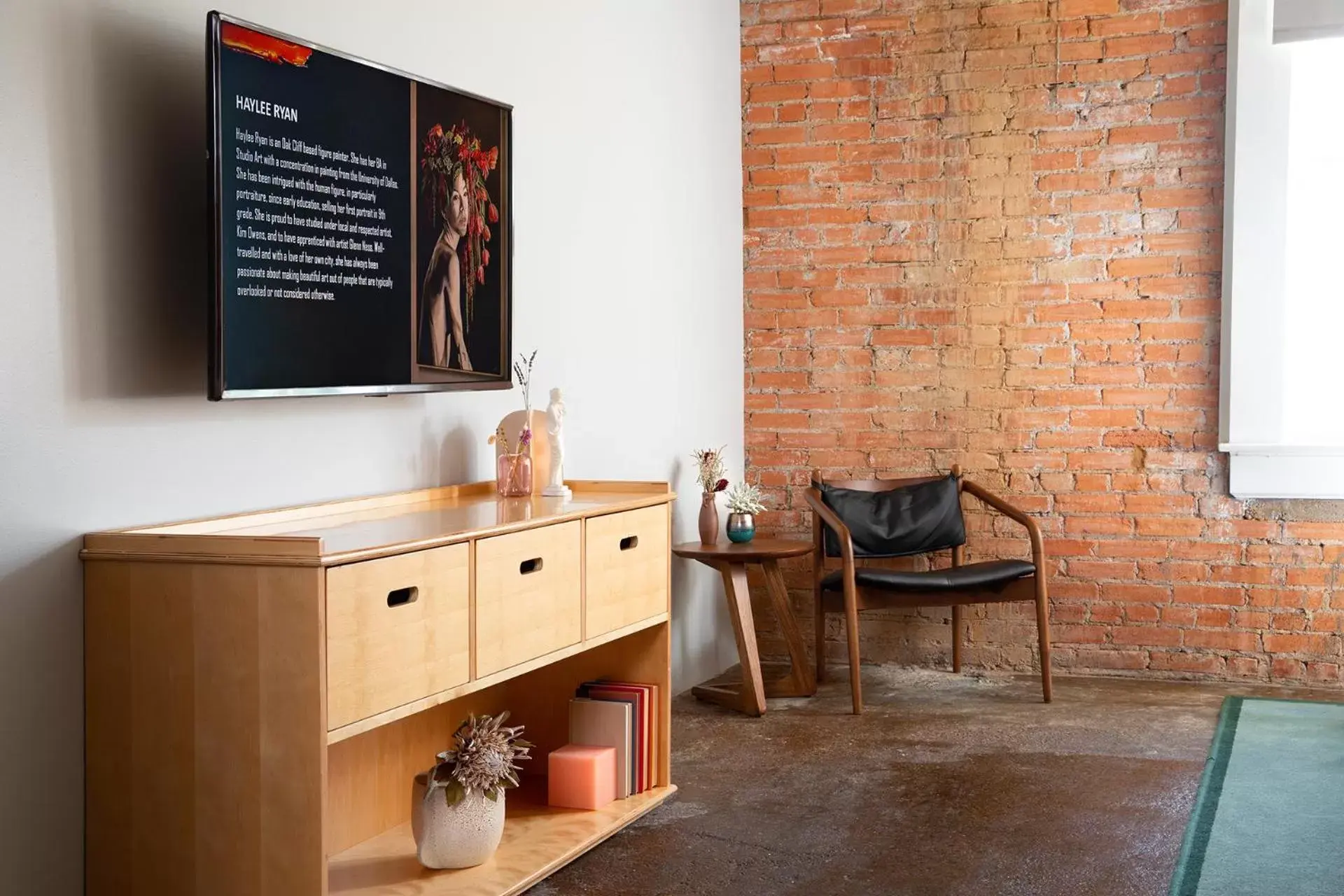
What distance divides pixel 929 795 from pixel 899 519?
151cm

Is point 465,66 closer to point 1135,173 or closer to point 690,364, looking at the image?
point 690,364

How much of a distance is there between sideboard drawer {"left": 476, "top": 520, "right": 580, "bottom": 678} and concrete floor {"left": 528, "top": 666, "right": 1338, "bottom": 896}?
0.52 meters

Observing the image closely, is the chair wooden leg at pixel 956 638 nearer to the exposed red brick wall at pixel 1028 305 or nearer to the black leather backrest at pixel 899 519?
the exposed red brick wall at pixel 1028 305

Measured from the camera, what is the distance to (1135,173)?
4.98 meters

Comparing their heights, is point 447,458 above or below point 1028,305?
below

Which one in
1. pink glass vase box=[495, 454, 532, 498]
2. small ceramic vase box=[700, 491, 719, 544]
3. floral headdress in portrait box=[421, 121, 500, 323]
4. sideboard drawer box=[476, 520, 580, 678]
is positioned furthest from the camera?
small ceramic vase box=[700, 491, 719, 544]

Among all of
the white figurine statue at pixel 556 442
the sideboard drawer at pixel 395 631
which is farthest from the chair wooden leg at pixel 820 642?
the sideboard drawer at pixel 395 631

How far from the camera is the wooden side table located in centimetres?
447

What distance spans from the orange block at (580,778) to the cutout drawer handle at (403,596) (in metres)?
0.94

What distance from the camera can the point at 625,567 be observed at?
332cm

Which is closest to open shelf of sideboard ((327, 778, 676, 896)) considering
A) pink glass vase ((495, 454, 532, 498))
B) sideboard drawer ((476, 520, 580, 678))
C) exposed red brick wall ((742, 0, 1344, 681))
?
sideboard drawer ((476, 520, 580, 678))

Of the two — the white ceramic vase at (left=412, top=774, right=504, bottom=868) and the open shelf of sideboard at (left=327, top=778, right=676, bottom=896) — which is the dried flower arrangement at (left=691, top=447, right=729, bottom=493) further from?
the white ceramic vase at (left=412, top=774, right=504, bottom=868)

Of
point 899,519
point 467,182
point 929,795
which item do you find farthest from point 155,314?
point 899,519

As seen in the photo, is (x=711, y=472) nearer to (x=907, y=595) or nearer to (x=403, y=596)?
(x=907, y=595)
